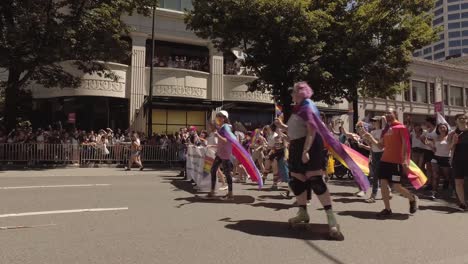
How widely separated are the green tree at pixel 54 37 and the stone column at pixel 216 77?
25.6 feet

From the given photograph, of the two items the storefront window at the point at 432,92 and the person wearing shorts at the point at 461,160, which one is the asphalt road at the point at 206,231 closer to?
the person wearing shorts at the point at 461,160

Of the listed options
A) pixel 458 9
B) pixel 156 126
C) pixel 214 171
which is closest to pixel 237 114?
pixel 156 126

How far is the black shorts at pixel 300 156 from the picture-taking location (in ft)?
20.5

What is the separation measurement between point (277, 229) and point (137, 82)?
2257cm

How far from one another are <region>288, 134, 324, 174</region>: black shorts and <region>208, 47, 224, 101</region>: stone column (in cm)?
2332

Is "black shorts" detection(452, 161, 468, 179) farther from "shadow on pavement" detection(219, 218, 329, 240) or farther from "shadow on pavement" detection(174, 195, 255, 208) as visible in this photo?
"shadow on pavement" detection(174, 195, 255, 208)

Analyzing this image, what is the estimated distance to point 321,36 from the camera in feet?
69.5

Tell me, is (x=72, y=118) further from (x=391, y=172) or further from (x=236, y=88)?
(x=391, y=172)

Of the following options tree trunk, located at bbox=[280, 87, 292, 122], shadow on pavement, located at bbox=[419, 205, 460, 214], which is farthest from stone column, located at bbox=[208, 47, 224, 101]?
shadow on pavement, located at bbox=[419, 205, 460, 214]

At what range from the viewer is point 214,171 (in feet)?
31.0

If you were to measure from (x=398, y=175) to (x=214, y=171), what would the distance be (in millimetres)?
3592

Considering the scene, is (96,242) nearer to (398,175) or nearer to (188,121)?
(398,175)

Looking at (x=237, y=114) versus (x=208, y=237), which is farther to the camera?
(x=237, y=114)

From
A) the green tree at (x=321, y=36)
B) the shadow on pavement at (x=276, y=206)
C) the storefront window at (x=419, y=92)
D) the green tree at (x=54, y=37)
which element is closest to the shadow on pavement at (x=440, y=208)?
the shadow on pavement at (x=276, y=206)
